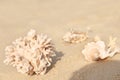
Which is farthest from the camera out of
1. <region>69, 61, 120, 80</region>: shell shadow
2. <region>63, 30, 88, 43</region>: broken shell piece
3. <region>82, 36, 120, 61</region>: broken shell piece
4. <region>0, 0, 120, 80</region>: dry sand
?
<region>63, 30, 88, 43</region>: broken shell piece

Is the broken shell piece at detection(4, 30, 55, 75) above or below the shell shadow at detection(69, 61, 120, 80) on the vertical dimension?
above

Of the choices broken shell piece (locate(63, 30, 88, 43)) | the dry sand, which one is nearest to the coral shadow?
the dry sand

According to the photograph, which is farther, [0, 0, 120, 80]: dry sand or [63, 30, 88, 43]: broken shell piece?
[63, 30, 88, 43]: broken shell piece

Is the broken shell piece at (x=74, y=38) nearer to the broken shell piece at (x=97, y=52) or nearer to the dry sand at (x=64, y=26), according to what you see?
the dry sand at (x=64, y=26)

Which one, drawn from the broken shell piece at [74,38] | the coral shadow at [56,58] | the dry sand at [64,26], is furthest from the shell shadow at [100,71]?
the broken shell piece at [74,38]

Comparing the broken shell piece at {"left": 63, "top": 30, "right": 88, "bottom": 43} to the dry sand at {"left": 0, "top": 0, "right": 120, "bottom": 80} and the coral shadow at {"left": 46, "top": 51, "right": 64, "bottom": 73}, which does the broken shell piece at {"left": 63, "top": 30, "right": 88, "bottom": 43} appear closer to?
the dry sand at {"left": 0, "top": 0, "right": 120, "bottom": 80}

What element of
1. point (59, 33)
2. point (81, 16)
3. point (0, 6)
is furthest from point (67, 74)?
point (0, 6)

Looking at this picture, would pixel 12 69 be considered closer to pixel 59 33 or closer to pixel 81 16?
pixel 59 33
